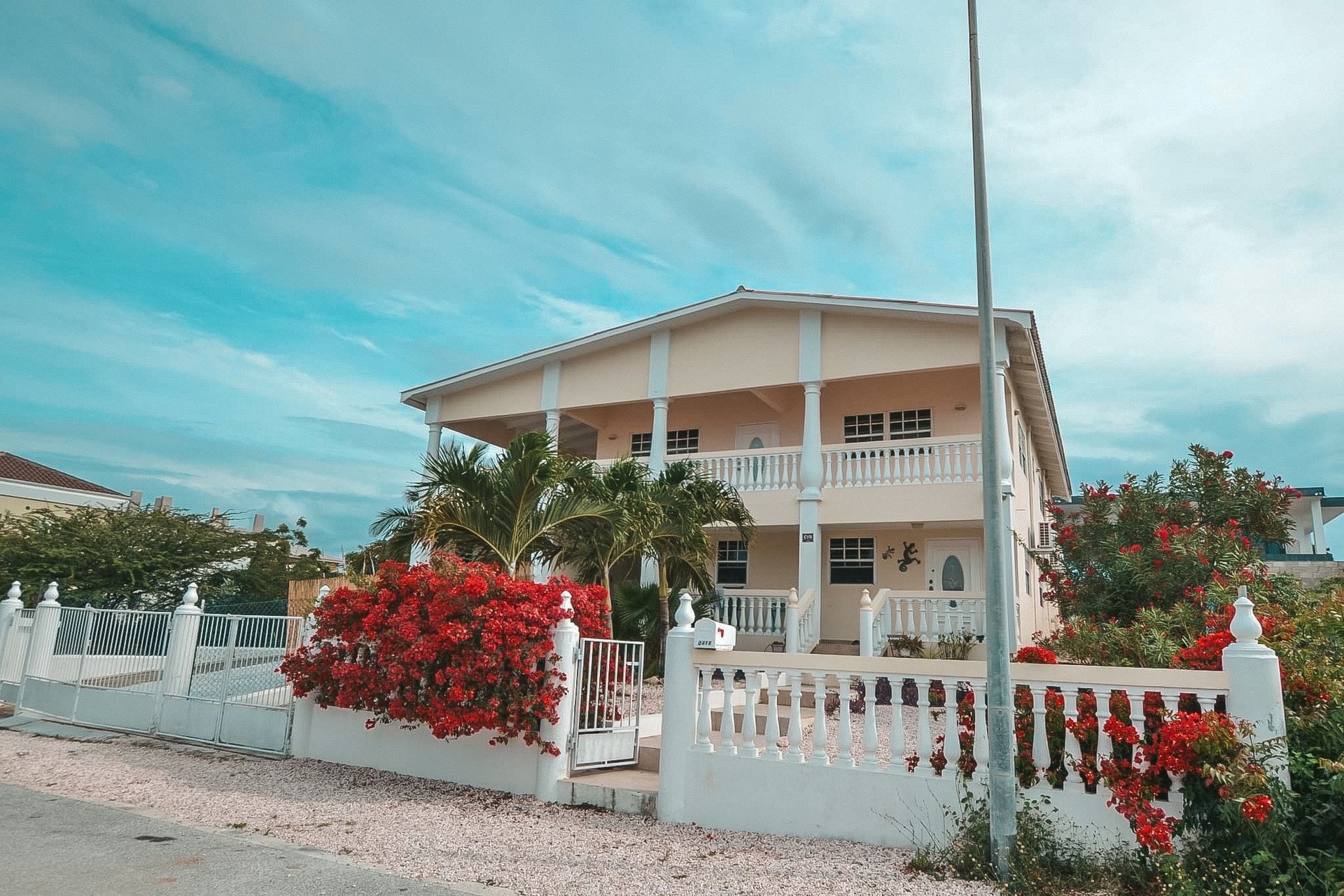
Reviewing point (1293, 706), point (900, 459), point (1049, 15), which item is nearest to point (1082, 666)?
point (1293, 706)

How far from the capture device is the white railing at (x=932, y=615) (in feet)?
48.9

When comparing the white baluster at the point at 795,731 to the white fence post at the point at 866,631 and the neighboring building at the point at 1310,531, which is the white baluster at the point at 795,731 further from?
the neighboring building at the point at 1310,531

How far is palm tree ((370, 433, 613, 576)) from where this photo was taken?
11250mm

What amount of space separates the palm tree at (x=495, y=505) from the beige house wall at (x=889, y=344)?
6960mm

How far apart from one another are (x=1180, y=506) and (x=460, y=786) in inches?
399

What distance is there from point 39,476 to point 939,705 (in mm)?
36645

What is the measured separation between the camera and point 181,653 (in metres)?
12.5

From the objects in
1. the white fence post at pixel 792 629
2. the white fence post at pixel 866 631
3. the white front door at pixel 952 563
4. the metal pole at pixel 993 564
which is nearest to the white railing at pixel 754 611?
the white fence post at pixel 792 629

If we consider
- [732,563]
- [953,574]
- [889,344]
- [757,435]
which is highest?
[889,344]

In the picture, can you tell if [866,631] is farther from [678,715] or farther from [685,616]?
[678,715]

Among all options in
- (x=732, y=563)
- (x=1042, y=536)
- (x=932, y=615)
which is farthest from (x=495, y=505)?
(x=1042, y=536)

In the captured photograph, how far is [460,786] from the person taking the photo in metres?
9.16

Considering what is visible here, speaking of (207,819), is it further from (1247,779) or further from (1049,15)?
(1049,15)

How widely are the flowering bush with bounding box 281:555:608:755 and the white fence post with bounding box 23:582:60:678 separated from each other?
7007mm
